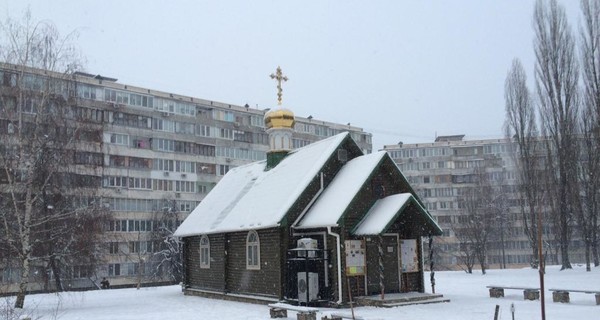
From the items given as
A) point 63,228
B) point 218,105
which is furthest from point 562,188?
point 218,105

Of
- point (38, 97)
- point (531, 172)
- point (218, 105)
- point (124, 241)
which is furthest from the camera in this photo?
point (218, 105)

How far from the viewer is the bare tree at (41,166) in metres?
20.7

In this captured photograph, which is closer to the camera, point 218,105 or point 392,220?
point 392,220

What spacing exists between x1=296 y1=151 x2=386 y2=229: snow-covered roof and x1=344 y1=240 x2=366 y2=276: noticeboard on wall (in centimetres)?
117

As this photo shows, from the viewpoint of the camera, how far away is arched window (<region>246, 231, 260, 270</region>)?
21.8 metres

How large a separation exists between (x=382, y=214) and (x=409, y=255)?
2748 mm

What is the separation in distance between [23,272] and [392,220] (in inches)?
490

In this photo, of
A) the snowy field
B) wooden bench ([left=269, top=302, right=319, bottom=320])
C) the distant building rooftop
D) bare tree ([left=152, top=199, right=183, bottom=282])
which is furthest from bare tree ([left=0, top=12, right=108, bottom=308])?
the distant building rooftop

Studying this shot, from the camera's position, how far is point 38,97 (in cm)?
2164

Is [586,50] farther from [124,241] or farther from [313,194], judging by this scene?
[124,241]

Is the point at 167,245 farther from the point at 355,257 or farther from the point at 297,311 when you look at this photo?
the point at 297,311

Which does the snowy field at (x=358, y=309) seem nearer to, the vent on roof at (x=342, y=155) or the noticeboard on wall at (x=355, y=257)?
the noticeboard on wall at (x=355, y=257)

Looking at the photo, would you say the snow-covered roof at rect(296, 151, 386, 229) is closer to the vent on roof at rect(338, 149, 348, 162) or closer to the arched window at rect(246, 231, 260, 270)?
the vent on roof at rect(338, 149, 348, 162)

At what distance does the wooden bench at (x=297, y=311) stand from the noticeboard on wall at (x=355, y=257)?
3015 mm
